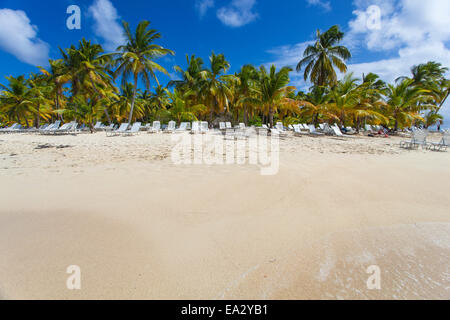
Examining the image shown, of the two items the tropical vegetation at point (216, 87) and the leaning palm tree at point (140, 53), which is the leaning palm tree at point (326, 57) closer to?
the tropical vegetation at point (216, 87)

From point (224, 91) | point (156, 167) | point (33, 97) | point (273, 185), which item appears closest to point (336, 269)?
point (273, 185)

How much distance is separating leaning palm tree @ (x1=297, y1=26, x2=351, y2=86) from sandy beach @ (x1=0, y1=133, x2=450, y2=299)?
16.6 metres

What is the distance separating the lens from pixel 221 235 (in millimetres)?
2281

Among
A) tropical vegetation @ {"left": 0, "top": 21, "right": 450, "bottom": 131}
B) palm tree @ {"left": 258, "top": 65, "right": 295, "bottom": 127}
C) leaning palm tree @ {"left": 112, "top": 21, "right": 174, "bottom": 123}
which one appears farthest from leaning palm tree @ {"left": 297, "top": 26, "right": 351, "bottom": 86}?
leaning palm tree @ {"left": 112, "top": 21, "right": 174, "bottom": 123}

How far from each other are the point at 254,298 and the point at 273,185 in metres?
2.49

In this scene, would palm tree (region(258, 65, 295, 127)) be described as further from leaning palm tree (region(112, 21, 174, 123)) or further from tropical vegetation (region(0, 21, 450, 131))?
leaning palm tree (region(112, 21, 174, 123))

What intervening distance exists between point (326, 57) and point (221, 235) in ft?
68.0

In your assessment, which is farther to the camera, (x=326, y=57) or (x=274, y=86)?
(x=326, y=57)

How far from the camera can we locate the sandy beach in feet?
5.30

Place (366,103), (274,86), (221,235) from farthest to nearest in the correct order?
(366,103) → (274,86) → (221,235)

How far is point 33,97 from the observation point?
58.2 feet

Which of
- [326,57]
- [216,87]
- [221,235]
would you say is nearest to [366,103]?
[326,57]

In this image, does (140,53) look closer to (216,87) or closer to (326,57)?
(216,87)
